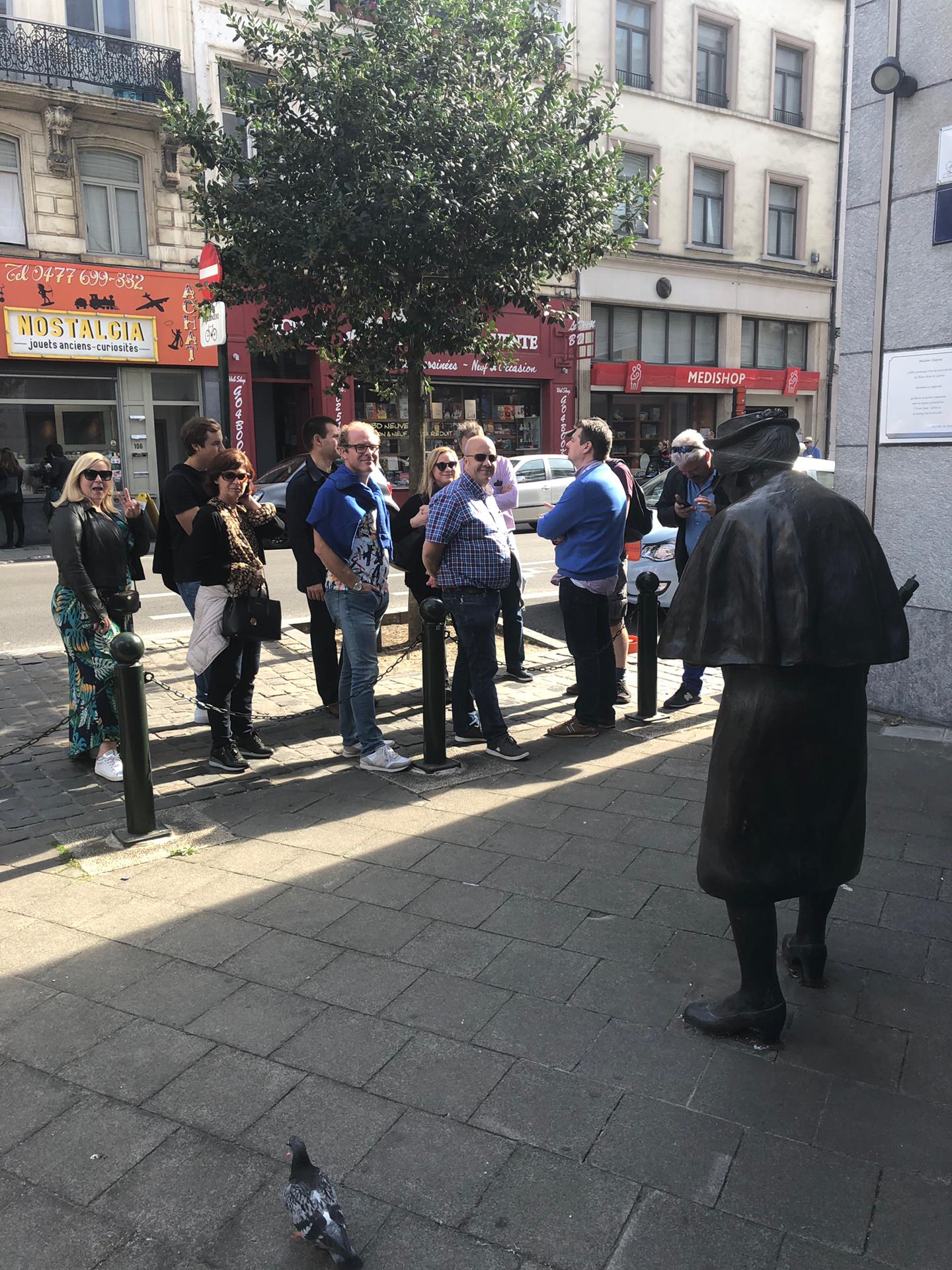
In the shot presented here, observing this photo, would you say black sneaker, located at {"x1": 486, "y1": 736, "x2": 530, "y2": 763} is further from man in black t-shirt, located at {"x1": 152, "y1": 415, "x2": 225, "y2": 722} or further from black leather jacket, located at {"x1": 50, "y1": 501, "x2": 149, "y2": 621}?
black leather jacket, located at {"x1": 50, "y1": 501, "x2": 149, "y2": 621}

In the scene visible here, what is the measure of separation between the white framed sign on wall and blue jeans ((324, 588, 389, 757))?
11.4ft

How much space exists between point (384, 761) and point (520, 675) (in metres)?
2.38

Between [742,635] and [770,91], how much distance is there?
31515mm

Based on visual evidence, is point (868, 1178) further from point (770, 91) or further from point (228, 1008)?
point (770, 91)

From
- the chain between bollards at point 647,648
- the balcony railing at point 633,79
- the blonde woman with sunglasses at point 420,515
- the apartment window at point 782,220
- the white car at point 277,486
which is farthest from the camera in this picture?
the apartment window at point 782,220

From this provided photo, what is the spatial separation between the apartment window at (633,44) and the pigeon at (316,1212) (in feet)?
94.0

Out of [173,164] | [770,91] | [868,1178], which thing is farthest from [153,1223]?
[770,91]

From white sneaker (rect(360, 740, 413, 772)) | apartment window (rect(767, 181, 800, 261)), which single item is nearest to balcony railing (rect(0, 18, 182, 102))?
apartment window (rect(767, 181, 800, 261))

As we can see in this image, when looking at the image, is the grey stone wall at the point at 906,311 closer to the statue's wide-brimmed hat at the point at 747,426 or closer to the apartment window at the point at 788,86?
the statue's wide-brimmed hat at the point at 747,426

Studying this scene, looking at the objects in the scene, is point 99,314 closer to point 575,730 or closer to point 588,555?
point 588,555

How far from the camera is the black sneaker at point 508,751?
5.92m

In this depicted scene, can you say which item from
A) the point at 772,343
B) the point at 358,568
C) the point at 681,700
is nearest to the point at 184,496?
the point at 358,568

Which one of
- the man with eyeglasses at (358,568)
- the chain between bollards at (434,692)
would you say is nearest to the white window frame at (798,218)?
the man with eyeglasses at (358,568)

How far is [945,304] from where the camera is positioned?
6.23m
